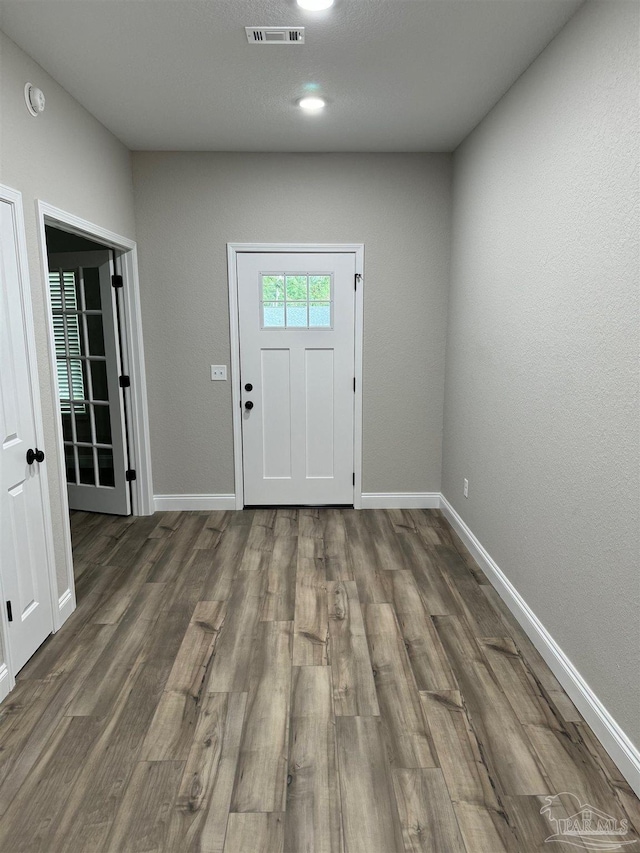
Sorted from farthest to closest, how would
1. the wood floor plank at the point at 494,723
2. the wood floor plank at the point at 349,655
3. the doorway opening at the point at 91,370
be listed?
the doorway opening at the point at 91,370 → the wood floor plank at the point at 349,655 → the wood floor plank at the point at 494,723

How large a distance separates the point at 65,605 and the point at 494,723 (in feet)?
7.02

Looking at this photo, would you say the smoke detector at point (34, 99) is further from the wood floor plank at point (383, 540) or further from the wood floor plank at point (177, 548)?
the wood floor plank at point (383, 540)

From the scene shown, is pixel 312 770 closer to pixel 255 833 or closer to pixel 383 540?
pixel 255 833

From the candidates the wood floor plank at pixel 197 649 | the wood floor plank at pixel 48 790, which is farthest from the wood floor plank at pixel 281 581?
the wood floor plank at pixel 48 790

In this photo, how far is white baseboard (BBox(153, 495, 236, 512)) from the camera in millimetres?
4578

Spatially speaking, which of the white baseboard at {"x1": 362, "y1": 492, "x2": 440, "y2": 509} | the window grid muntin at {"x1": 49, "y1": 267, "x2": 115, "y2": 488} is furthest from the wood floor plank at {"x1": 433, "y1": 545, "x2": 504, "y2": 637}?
the window grid muntin at {"x1": 49, "y1": 267, "x2": 115, "y2": 488}

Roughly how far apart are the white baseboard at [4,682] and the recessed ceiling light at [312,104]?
123 inches

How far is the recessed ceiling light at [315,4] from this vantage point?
2.12 meters

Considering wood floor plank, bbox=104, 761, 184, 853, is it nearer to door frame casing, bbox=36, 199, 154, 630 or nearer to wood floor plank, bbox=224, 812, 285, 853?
wood floor plank, bbox=224, 812, 285, 853

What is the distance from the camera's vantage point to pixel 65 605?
2912mm

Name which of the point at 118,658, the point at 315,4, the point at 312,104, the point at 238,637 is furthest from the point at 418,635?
the point at 312,104

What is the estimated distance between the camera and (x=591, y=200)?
2117mm

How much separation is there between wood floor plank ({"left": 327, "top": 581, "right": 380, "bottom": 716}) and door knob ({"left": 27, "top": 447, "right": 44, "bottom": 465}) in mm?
1605

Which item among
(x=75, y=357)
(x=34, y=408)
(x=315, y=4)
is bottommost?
(x=34, y=408)
